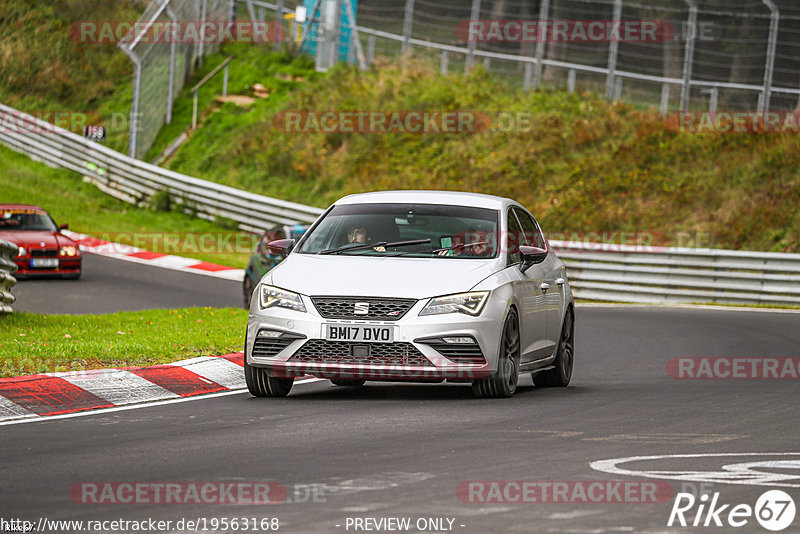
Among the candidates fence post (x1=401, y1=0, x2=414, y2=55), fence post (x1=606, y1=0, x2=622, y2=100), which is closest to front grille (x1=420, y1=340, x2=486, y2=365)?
fence post (x1=606, y1=0, x2=622, y2=100)

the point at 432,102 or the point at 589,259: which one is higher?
the point at 432,102

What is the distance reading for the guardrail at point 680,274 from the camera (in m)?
24.4

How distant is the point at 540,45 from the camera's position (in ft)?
114

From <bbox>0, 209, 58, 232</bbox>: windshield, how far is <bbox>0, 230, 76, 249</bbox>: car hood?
305 millimetres

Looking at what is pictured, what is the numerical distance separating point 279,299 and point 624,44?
908 inches

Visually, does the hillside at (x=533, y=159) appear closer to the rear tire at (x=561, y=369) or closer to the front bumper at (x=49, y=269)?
the front bumper at (x=49, y=269)

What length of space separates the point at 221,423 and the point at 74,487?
247 centimetres

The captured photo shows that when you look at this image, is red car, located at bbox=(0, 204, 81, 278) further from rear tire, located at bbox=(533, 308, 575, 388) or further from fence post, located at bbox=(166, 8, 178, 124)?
fence post, located at bbox=(166, 8, 178, 124)

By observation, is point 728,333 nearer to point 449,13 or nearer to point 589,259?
point 589,259

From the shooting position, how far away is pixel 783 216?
92.3 feet

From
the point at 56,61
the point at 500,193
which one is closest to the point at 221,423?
the point at 500,193

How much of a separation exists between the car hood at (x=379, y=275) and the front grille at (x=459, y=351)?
0.38 m

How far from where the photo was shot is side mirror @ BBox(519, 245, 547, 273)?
10992 millimetres

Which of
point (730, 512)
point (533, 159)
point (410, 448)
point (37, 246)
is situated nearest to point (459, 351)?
point (410, 448)
